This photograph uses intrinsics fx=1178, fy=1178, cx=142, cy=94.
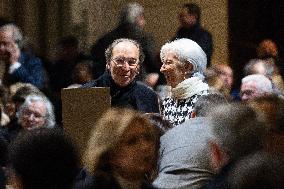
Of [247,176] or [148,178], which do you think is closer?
[247,176]

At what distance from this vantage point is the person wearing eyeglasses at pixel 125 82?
342 inches

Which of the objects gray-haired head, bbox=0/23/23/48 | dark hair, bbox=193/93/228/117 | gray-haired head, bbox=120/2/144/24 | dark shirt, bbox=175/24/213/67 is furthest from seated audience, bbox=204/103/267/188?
dark shirt, bbox=175/24/213/67

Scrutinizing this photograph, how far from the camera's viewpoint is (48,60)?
13.7m

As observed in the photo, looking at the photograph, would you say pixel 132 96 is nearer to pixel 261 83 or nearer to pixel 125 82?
pixel 125 82

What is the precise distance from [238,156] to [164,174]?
0.78 m

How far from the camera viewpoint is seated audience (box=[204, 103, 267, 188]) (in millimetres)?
5324

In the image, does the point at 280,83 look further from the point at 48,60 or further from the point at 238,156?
the point at 238,156

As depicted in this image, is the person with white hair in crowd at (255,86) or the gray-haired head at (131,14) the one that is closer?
the person with white hair in crowd at (255,86)

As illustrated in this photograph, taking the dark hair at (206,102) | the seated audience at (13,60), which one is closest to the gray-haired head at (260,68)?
the seated audience at (13,60)

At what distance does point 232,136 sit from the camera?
539 centimetres

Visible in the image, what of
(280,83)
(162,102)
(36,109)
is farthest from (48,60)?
(162,102)

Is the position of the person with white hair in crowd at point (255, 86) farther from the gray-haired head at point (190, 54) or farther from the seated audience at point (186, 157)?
the seated audience at point (186, 157)

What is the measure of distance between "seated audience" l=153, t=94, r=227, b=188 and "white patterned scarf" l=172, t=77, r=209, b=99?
5.45ft

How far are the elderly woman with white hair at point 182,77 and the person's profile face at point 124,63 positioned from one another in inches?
19.3
